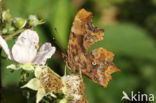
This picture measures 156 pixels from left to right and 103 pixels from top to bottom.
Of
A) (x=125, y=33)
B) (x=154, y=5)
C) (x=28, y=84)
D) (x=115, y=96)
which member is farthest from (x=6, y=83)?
(x=154, y=5)

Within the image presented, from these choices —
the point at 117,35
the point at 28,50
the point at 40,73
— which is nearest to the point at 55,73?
the point at 40,73

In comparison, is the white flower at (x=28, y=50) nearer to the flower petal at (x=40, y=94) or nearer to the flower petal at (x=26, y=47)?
the flower petal at (x=26, y=47)

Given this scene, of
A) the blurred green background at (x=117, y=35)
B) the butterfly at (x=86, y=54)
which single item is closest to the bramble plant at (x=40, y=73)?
the butterfly at (x=86, y=54)

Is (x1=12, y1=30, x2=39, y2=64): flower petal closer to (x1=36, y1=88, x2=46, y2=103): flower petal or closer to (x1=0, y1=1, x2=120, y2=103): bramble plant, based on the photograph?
(x1=0, y1=1, x2=120, y2=103): bramble plant

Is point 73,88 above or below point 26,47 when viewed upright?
below

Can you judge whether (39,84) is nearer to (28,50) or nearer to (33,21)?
(28,50)

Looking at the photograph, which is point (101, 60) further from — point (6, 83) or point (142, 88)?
point (142, 88)

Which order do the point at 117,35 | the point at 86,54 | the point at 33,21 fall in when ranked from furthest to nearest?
the point at 117,35
the point at 33,21
the point at 86,54
